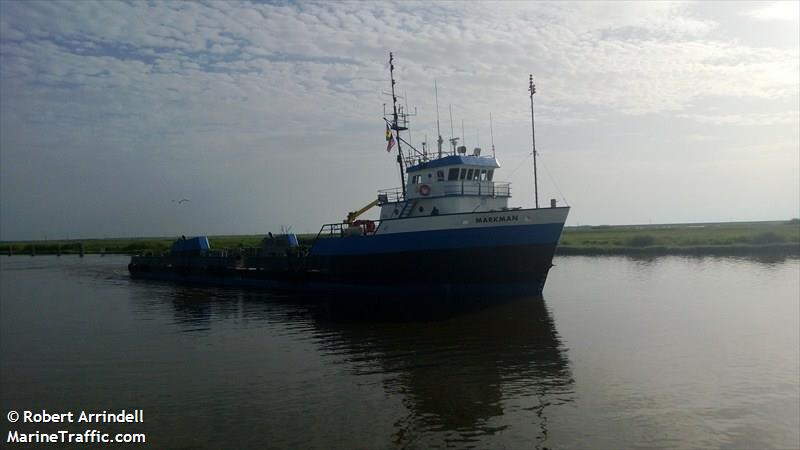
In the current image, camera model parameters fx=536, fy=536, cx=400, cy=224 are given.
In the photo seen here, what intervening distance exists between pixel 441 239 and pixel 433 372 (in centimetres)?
1210

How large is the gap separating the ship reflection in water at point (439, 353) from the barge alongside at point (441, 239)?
1526 mm

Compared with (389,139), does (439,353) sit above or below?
below

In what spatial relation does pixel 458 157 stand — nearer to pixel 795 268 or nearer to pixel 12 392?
pixel 12 392

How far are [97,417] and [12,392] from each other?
3.47 meters

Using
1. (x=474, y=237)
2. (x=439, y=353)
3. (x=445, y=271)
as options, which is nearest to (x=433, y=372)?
(x=439, y=353)

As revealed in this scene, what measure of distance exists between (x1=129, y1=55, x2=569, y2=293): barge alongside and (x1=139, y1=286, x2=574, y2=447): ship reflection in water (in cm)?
153

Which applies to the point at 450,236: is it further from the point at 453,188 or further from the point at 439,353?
the point at 439,353

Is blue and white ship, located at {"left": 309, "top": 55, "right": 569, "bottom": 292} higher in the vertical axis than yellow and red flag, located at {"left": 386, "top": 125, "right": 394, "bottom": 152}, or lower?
lower

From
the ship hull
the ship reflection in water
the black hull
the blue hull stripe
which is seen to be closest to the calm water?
the ship reflection in water

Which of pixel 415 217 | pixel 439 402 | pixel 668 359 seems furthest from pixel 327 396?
pixel 415 217

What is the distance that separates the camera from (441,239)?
973 inches

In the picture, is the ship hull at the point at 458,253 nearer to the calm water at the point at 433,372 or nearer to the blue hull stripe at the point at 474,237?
the blue hull stripe at the point at 474,237

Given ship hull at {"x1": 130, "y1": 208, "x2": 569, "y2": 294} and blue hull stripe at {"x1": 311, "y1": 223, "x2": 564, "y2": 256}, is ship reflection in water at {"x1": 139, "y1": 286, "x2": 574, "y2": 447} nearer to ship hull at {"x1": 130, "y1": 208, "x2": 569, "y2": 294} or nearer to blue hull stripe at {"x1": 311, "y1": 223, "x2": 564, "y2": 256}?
ship hull at {"x1": 130, "y1": 208, "x2": 569, "y2": 294}

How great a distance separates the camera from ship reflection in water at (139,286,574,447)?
986 centimetres
